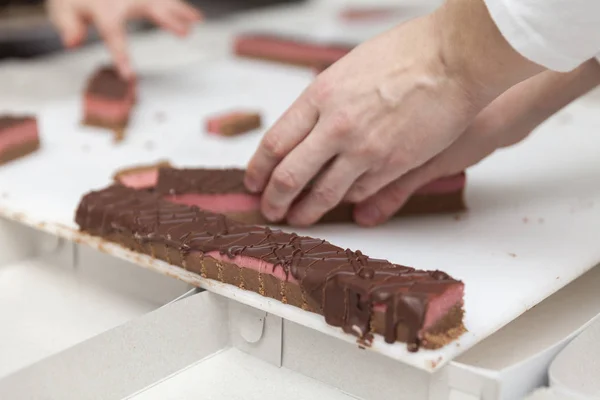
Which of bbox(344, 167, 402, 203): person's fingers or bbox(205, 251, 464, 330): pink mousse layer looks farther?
bbox(344, 167, 402, 203): person's fingers

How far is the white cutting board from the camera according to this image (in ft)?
5.89

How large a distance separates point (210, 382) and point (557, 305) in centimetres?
78

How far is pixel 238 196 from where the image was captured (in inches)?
83.1

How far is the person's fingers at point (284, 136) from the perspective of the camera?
1913 millimetres

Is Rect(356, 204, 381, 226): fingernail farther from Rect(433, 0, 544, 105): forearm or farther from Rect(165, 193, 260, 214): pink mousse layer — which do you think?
Rect(433, 0, 544, 105): forearm

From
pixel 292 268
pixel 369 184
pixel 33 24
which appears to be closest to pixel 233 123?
pixel 369 184

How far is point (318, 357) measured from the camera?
170 cm

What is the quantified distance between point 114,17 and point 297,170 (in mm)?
1619

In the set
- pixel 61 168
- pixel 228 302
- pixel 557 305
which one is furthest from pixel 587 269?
pixel 61 168

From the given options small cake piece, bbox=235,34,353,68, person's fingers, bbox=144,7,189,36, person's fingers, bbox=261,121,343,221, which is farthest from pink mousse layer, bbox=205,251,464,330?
small cake piece, bbox=235,34,353,68

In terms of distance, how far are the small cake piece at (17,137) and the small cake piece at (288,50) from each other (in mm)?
1320

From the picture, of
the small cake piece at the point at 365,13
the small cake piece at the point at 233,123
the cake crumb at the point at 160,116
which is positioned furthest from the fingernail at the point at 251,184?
the small cake piece at the point at 365,13

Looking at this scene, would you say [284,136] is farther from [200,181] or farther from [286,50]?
[286,50]

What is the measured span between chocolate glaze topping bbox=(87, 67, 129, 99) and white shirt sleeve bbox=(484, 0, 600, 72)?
1.69m
